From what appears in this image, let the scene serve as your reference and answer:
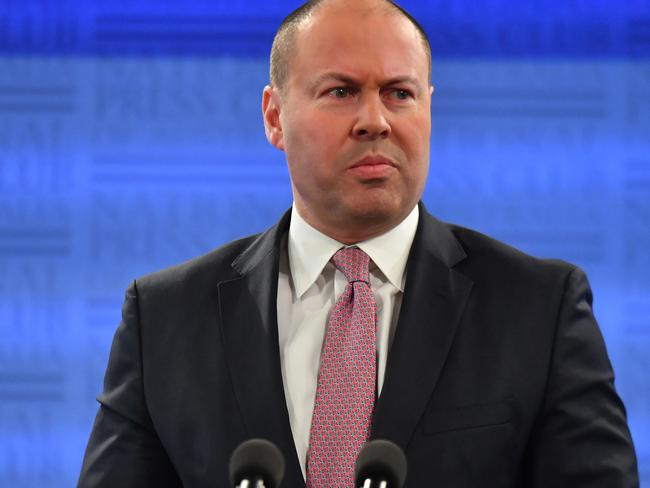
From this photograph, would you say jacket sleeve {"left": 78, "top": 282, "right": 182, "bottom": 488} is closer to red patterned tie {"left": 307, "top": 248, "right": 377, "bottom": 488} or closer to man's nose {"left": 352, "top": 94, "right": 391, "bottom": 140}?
red patterned tie {"left": 307, "top": 248, "right": 377, "bottom": 488}

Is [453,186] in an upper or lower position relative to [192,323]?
upper

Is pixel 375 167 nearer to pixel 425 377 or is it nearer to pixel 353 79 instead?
pixel 353 79

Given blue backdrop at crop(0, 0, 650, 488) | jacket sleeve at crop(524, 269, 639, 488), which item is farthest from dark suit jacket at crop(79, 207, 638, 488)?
blue backdrop at crop(0, 0, 650, 488)

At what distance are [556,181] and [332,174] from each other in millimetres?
939

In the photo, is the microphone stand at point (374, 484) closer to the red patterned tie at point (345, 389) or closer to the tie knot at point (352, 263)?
the red patterned tie at point (345, 389)

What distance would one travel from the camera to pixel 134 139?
2.65 metres

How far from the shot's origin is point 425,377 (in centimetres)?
165

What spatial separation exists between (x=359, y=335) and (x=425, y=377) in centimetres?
13

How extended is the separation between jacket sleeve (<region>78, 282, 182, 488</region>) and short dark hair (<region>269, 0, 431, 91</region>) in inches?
19.3

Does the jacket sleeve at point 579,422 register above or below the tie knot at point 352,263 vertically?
below

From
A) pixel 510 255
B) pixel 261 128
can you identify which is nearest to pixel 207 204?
pixel 261 128

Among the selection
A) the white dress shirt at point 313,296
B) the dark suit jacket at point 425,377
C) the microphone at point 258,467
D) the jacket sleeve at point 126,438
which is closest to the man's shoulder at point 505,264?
the dark suit jacket at point 425,377

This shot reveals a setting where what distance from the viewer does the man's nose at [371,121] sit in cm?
171

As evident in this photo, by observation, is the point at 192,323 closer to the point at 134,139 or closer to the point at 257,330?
the point at 257,330
